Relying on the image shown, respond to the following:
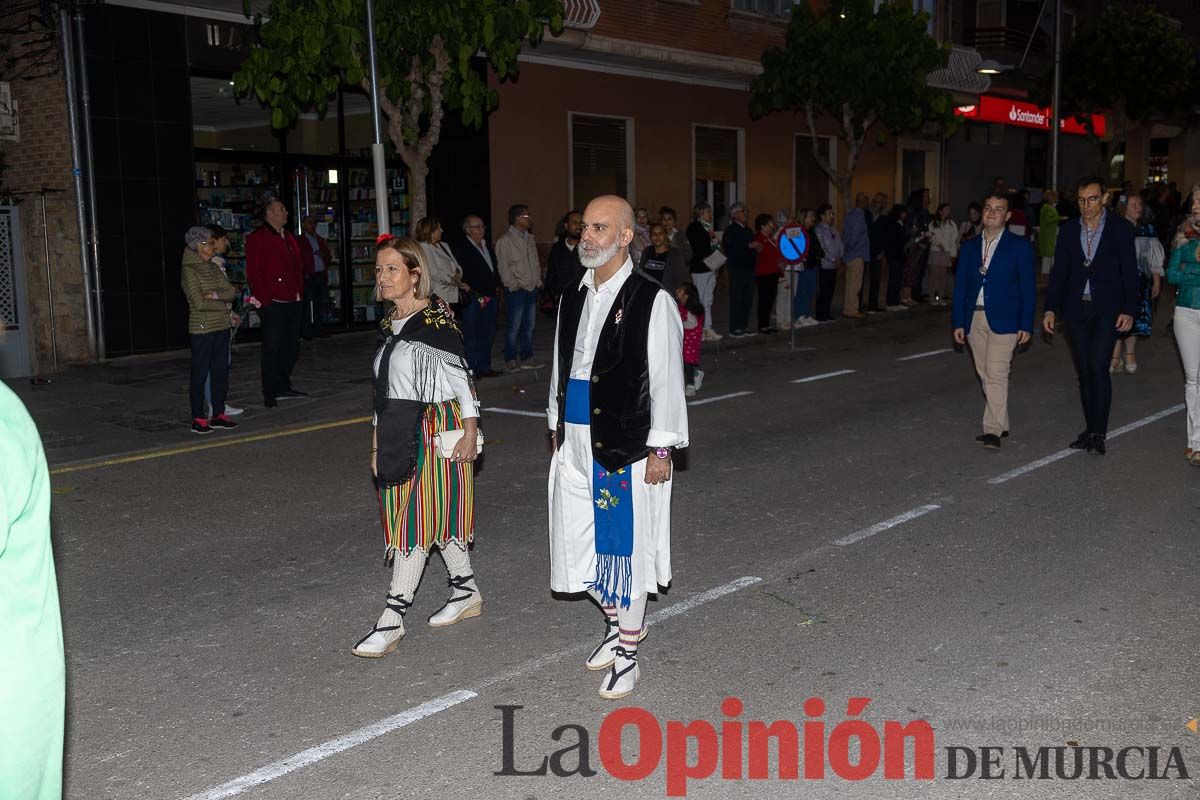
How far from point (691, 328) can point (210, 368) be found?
4.55m

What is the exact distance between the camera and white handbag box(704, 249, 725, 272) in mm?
16062

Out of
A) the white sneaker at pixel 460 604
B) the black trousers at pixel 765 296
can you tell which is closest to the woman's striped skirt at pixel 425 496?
the white sneaker at pixel 460 604

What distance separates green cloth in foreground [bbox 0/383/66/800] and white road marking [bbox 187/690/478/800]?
215 centimetres

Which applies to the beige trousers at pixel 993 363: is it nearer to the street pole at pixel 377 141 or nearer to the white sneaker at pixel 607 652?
the white sneaker at pixel 607 652

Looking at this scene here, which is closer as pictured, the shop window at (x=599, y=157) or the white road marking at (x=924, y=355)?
the white road marking at (x=924, y=355)

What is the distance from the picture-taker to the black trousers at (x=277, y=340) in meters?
12.1

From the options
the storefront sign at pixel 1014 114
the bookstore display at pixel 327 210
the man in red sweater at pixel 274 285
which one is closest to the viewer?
the man in red sweater at pixel 274 285

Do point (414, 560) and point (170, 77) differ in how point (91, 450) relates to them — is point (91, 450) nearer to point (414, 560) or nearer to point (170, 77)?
point (414, 560)

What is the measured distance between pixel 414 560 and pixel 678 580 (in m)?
1.60

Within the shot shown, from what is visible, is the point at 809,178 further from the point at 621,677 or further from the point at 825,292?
the point at 621,677

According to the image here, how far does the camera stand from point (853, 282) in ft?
65.7

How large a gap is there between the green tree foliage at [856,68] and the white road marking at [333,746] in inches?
722

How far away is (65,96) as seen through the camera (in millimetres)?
14750

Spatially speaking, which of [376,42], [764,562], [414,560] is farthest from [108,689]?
[376,42]
